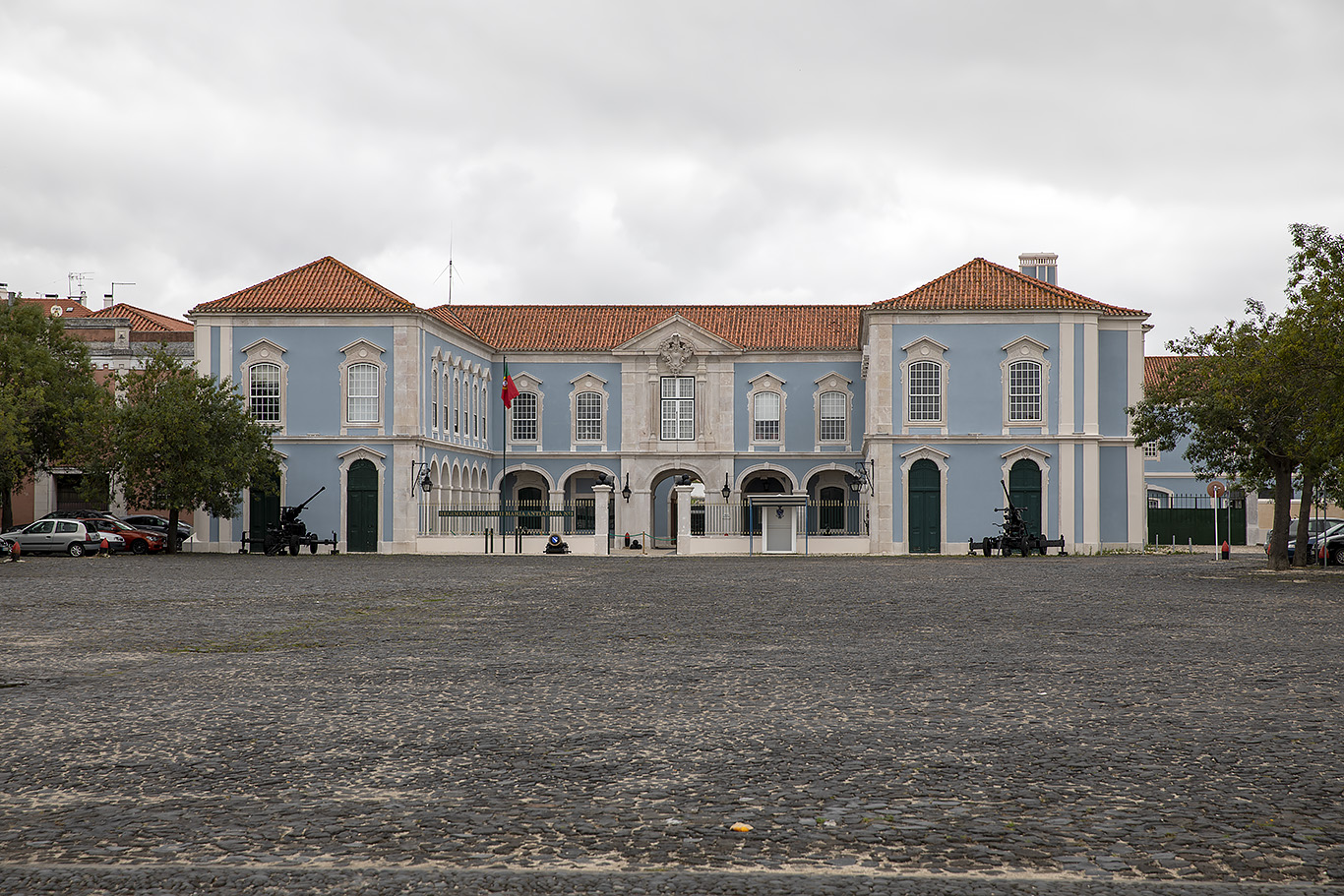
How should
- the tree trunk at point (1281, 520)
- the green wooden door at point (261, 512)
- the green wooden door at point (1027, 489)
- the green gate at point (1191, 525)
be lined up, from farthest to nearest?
the green gate at point (1191, 525) < the green wooden door at point (1027, 489) < the green wooden door at point (261, 512) < the tree trunk at point (1281, 520)

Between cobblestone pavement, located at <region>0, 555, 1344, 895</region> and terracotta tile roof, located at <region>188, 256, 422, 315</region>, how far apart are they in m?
29.9

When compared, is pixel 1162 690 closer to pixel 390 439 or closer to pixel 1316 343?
pixel 1316 343

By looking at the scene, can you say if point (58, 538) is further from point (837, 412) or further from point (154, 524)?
point (837, 412)

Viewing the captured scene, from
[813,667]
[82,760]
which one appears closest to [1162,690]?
[813,667]

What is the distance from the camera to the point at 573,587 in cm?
2211

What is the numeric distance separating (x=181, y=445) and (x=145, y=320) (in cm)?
2502

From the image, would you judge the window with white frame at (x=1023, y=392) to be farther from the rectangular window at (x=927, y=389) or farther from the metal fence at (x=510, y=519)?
the metal fence at (x=510, y=519)

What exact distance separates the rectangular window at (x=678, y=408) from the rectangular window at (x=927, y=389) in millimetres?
11904

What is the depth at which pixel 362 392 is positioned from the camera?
4416 cm

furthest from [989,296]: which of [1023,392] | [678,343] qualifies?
[678,343]

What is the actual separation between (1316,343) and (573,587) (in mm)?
13927

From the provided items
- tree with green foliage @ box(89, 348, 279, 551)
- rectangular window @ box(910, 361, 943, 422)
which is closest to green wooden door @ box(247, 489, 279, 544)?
tree with green foliage @ box(89, 348, 279, 551)

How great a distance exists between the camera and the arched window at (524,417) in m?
54.7

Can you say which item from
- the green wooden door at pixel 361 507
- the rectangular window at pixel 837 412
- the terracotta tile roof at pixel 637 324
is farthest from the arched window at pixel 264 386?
the rectangular window at pixel 837 412
